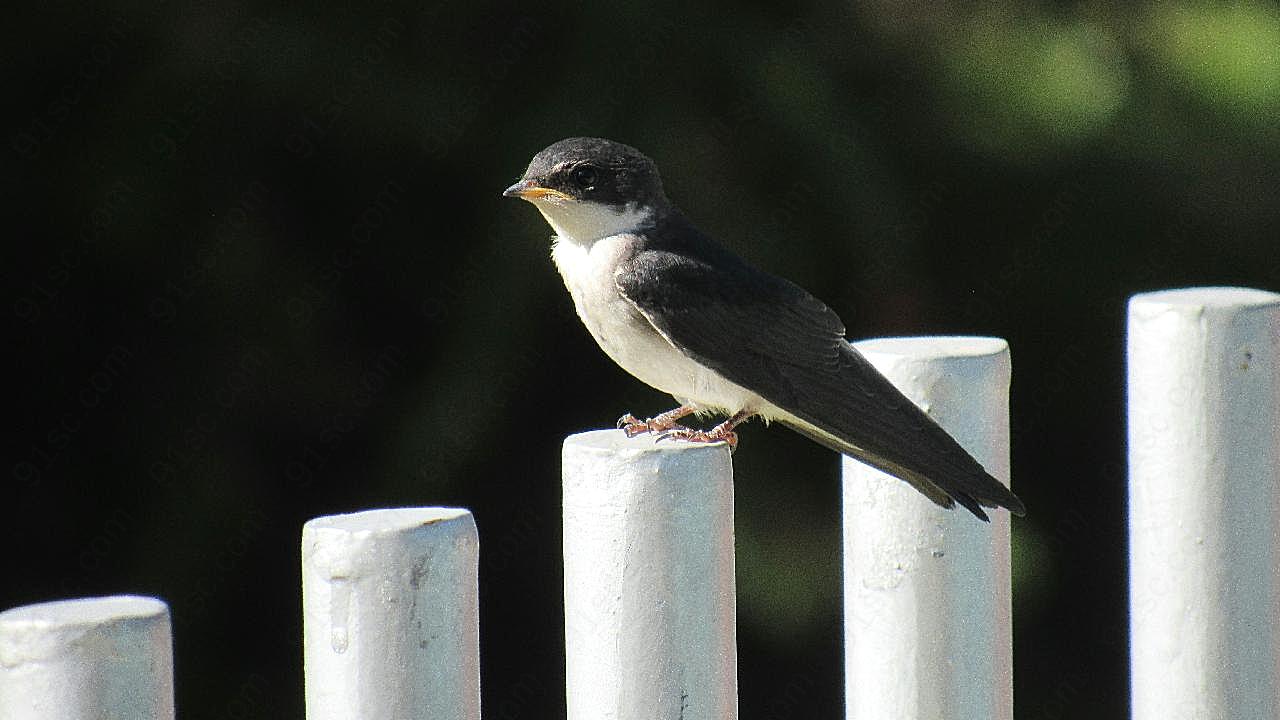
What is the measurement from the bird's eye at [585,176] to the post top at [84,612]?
3.73 feet

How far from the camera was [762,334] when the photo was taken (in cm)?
267

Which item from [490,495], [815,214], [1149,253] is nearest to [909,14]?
[815,214]

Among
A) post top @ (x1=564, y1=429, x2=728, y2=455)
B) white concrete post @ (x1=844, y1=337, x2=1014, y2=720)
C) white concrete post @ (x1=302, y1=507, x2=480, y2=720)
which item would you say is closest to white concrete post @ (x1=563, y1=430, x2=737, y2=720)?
post top @ (x1=564, y1=429, x2=728, y2=455)

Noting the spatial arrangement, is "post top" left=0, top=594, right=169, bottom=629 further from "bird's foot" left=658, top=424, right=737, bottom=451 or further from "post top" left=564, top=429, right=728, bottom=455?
"bird's foot" left=658, top=424, right=737, bottom=451

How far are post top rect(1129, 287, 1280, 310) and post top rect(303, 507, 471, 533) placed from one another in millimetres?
938

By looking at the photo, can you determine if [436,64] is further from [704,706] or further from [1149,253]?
[704,706]

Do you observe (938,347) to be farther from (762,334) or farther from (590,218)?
(590,218)

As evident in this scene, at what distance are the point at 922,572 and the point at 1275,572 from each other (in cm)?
49

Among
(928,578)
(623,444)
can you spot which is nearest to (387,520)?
(623,444)

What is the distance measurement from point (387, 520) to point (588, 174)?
102cm

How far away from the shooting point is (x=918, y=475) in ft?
6.96

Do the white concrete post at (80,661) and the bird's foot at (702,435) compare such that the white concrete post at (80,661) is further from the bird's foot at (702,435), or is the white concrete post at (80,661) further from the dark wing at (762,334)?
the dark wing at (762,334)

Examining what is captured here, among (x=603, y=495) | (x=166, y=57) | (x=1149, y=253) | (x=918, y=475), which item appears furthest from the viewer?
(x=1149, y=253)

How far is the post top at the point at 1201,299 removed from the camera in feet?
7.47
